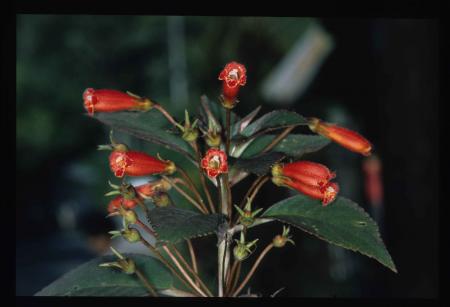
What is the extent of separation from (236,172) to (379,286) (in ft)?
16.9

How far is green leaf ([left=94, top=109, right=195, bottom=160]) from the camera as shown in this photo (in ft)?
5.45

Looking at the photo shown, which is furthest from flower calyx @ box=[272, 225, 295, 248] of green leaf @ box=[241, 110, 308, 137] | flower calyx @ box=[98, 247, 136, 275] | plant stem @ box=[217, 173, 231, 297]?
flower calyx @ box=[98, 247, 136, 275]

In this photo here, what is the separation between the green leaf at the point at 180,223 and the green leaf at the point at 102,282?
253 mm

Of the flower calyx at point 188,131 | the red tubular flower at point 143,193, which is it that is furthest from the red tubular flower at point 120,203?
the flower calyx at point 188,131

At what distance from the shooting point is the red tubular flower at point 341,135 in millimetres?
1766

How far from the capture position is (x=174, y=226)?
1.45 m

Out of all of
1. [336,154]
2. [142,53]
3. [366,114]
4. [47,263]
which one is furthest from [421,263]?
[142,53]

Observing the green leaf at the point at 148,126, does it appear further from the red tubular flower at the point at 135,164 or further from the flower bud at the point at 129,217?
the flower bud at the point at 129,217

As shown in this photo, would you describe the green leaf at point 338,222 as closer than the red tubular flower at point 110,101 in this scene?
Yes

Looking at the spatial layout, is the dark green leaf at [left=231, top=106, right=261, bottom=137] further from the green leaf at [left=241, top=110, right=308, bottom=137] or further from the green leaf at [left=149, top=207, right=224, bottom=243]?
the green leaf at [left=149, top=207, right=224, bottom=243]

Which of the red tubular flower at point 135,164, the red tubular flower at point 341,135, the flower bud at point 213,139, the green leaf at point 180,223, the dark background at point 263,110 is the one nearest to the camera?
the green leaf at point 180,223

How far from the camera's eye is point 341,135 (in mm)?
1781

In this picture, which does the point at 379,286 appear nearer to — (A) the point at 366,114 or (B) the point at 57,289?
(A) the point at 366,114

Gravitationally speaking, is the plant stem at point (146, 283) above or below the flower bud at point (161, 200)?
below
